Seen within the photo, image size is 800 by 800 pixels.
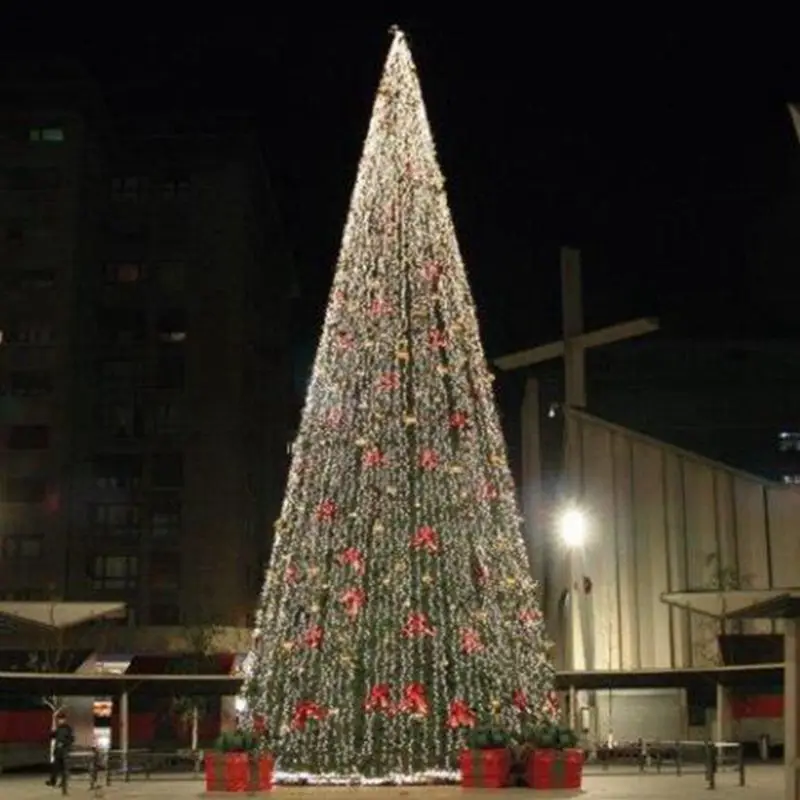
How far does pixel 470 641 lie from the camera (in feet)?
87.4

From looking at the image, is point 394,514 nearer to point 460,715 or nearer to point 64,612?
point 460,715

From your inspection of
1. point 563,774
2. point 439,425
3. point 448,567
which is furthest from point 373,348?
point 563,774

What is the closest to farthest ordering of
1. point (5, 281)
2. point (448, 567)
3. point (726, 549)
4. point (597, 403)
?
point (448, 567), point (726, 549), point (5, 281), point (597, 403)

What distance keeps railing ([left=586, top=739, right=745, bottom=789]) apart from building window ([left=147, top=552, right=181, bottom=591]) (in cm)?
3027

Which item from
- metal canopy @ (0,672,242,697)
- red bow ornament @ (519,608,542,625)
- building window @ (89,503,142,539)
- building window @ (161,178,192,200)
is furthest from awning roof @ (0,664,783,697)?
building window @ (161,178,192,200)

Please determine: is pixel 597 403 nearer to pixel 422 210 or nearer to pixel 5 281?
pixel 5 281

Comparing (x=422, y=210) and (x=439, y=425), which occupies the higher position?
(x=422, y=210)

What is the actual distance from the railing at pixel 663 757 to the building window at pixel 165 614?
96.4 feet

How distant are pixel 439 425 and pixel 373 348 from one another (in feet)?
6.42

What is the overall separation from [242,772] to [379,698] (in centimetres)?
316

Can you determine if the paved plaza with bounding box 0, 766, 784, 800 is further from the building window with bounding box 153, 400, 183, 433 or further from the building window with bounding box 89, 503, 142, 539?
the building window with bounding box 153, 400, 183, 433

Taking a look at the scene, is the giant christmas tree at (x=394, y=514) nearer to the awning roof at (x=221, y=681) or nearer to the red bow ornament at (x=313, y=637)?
the red bow ornament at (x=313, y=637)

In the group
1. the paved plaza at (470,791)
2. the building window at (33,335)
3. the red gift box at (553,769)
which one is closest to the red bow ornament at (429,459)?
the red gift box at (553,769)

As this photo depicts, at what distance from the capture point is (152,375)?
7125 cm
